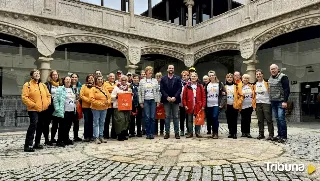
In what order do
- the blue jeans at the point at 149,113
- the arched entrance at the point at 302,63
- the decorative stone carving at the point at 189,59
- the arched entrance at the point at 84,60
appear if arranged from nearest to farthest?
1. the blue jeans at the point at 149,113
2. the arched entrance at the point at 302,63
3. the decorative stone carving at the point at 189,59
4. the arched entrance at the point at 84,60

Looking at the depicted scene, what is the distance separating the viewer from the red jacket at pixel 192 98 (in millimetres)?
6770

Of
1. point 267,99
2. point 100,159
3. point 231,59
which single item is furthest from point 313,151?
point 231,59

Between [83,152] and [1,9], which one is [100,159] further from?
[1,9]

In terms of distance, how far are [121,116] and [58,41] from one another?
6.68 meters

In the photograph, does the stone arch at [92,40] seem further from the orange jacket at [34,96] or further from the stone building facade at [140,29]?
the orange jacket at [34,96]

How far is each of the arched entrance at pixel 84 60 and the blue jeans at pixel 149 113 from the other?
9.50 meters

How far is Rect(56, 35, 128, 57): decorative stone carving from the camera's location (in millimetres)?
11671

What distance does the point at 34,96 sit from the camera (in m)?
5.26

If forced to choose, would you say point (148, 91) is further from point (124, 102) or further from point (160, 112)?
point (160, 112)

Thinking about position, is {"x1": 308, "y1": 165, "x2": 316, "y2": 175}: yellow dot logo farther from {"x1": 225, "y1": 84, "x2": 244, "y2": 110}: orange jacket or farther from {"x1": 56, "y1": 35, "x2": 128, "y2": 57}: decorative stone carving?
{"x1": 56, "y1": 35, "x2": 128, "y2": 57}: decorative stone carving

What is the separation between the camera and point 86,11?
1220 centimetres

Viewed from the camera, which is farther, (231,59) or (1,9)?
(231,59)

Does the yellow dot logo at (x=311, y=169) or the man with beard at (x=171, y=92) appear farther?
the man with beard at (x=171, y=92)

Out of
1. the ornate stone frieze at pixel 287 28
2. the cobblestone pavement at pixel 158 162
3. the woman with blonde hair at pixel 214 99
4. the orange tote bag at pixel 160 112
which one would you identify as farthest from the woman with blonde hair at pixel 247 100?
the ornate stone frieze at pixel 287 28
